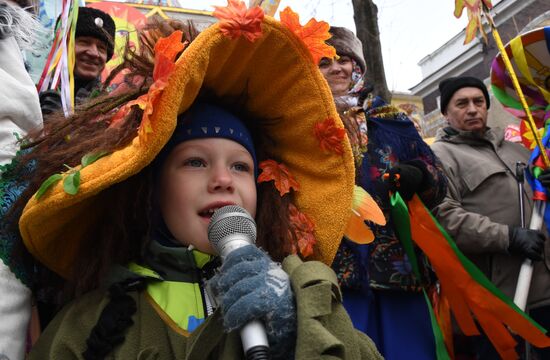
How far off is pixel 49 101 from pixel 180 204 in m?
0.96

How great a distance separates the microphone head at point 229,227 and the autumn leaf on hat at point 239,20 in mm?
501

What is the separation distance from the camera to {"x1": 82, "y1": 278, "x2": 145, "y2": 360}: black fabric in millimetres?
1404

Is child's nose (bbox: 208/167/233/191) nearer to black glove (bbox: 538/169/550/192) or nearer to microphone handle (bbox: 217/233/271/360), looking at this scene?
microphone handle (bbox: 217/233/271/360)

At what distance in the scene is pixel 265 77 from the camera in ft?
5.95

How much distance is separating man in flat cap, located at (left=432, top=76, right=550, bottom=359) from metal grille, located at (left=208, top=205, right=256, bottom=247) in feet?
6.55

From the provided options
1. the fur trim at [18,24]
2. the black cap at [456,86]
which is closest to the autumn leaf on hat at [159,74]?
the fur trim at [18,24]

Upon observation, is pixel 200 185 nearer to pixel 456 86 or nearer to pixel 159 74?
pixel 159 74

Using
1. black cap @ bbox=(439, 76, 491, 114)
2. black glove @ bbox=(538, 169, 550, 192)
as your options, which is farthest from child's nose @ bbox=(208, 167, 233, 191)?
black cap @ bbox=(439, 76, 491, 114)

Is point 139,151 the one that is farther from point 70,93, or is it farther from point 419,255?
point 419,255

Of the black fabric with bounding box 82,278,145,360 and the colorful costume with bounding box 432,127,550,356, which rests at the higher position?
the colorful costume with bounding box 432,127,550,356

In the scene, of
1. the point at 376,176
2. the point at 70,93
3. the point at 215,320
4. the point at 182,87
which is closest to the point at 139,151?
the point at 182,87

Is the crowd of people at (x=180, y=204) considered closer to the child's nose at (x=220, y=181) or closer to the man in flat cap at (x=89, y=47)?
the child's nose at (x=220, y=181)

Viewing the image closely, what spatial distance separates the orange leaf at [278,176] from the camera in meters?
1.87

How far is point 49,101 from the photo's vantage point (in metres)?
2.26
